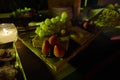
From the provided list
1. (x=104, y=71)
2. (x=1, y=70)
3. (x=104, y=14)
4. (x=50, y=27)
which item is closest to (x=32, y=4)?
(x=104, y=14)

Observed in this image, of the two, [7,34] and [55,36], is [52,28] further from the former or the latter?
[7,34]

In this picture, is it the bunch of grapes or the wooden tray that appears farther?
the bunch of grapes

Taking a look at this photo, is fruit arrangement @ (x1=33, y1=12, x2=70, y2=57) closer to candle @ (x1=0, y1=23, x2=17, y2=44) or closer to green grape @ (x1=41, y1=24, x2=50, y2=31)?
green grape @ (x1=41, y1=24, x2=50, y2=31)

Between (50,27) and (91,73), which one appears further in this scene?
(50,27)

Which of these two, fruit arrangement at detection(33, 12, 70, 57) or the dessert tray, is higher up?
fruit arrangement at detection(33, 12, 70, 57)

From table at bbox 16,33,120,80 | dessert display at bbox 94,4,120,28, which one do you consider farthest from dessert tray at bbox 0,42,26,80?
dessert display at bbox 94,4,120,28

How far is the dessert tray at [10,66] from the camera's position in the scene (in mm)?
1247

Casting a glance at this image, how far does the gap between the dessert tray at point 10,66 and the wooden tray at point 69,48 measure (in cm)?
18

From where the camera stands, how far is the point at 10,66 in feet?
4.60

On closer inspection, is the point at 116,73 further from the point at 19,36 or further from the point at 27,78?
the point at 19,36

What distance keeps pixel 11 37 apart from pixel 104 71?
0.94m

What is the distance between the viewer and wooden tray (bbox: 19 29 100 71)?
1141mm

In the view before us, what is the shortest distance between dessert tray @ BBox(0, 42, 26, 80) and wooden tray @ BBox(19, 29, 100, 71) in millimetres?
175

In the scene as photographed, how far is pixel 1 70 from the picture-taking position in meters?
1.27
